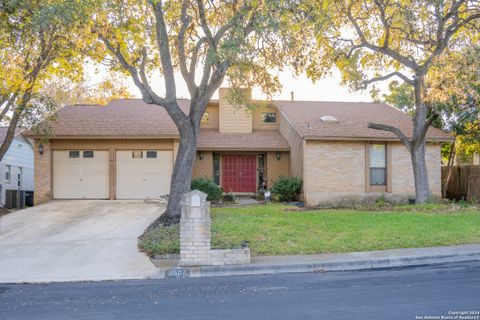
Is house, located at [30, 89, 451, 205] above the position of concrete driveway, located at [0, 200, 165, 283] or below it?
above

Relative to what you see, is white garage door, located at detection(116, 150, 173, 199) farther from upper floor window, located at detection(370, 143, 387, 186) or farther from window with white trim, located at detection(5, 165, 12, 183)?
window with white trim, located at detection(5, 165, 12, 183)

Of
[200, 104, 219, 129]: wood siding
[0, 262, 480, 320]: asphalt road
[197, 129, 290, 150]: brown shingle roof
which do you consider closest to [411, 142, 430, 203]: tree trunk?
[197, 129, 290, 150]: brown shingle roof

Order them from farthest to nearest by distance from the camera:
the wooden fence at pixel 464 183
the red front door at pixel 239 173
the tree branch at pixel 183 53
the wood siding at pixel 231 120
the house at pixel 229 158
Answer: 1. the wood siding at pixel 231 120
2. the red front door at pixel 239 173
3. the wooden fence at pixel 464 183
4. the house at pixel 229 158
5. the tree branch at pixel 183 53

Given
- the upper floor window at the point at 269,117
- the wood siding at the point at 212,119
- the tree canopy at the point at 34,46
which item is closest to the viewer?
the tree canopy at the point at 34,46

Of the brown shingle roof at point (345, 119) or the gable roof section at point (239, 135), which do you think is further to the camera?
the gable roof section at point (239, 135)

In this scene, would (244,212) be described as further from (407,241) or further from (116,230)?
(407,241)

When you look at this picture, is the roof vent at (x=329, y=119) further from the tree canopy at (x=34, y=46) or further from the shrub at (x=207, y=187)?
the tree canopy at (x=34, y=46)

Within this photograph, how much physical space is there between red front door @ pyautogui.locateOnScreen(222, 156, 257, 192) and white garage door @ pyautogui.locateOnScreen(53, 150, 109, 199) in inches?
224

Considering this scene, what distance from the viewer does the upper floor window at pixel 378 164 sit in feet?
68.1

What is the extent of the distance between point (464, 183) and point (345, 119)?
6733mm

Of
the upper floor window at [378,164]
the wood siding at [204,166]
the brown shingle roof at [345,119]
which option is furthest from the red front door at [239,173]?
the upper floor window at [378,164]

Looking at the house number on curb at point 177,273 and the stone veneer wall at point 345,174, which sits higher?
the stone veneer wall at point 345,174

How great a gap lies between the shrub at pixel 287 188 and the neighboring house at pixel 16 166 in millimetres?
14854

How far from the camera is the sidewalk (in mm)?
9688
